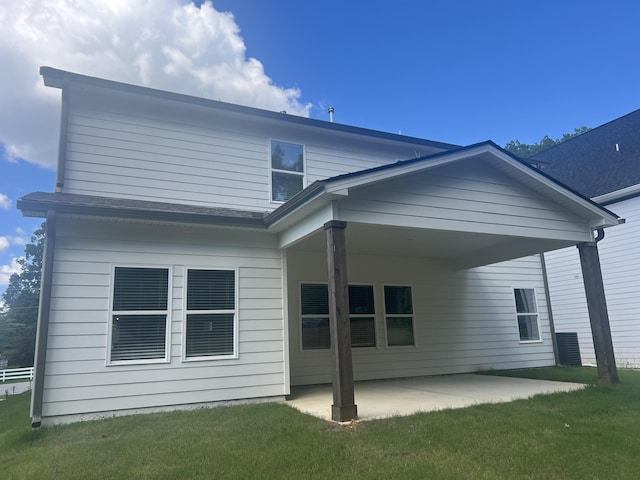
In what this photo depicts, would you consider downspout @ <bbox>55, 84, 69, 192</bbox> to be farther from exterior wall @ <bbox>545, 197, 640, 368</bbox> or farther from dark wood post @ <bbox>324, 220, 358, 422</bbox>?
exterior wall @ <bbox>545, 197, 640, 368</bbox>

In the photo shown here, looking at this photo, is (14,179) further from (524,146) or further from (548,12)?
(524,146)

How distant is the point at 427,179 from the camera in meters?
6.65

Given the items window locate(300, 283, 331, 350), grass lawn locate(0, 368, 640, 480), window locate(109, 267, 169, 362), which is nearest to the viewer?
grass lawn locate(0, 368, 640, 480)

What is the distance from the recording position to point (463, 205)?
687 cm

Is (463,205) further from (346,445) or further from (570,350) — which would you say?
(570,350)

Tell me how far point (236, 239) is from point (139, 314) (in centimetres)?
195

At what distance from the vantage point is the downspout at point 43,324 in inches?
226

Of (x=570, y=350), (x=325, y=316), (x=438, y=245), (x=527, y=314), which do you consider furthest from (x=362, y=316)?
(x=570, y=350)

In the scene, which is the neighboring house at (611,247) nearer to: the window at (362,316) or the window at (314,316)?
the window at (362,316)

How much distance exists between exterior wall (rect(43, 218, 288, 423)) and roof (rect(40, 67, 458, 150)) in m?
2.55

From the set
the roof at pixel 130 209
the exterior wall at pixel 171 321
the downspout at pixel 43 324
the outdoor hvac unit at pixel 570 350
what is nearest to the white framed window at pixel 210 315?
the exterior wall at pixel 171 321

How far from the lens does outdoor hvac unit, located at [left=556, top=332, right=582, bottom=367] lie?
1145 centimetres

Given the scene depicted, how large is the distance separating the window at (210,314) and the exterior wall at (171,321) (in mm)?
135

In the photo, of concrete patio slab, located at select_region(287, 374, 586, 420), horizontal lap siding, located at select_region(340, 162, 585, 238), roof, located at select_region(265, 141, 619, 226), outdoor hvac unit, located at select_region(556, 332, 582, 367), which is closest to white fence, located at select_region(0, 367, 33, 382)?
concrete patio slab, located at select_region(287, 374, 586, 420)
